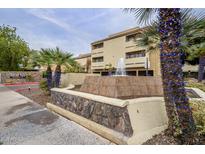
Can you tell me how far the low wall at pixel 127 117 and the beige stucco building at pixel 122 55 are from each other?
2100 cm

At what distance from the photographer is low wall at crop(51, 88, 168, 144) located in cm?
400

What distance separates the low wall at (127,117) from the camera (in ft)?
13.1

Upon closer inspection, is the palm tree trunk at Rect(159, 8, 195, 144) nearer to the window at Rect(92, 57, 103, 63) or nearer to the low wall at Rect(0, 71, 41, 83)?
the low wall at Rect(0, 71, 41, 83)

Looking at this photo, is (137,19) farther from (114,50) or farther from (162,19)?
(114,50)

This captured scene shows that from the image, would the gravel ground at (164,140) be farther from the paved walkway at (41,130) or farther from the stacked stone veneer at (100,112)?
the paved walkway at (41,130)

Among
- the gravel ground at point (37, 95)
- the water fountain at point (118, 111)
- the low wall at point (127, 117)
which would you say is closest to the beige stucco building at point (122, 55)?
the gravel ground at point (37, 95)

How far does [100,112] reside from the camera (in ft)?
16.2

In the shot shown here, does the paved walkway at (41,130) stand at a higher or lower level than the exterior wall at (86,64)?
lower

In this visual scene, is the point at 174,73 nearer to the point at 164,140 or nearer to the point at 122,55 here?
the point at 164,140

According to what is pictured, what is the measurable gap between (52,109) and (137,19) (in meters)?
5.51

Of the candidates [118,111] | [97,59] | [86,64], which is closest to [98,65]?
[97,59]

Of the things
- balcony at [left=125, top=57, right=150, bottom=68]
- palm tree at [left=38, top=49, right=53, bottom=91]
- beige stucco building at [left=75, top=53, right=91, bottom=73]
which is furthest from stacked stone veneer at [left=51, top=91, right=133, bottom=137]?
beige stucco building at [left=75, top=53, right=91, bottom=73]

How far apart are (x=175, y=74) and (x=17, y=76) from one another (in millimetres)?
26833

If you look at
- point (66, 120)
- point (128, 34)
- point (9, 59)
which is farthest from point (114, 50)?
point (66, 120)
